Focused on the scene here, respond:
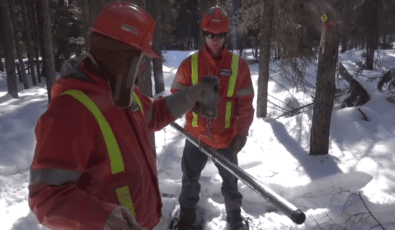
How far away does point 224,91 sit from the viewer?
2.79 metres

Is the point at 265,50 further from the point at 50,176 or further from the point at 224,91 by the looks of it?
the point at 50,176

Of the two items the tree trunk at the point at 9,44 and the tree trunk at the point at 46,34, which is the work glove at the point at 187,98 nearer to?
the tree trunk at the point at 46,34

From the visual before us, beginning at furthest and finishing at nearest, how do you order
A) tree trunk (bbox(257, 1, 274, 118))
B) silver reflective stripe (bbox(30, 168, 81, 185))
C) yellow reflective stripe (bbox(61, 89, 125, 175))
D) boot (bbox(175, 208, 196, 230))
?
tree trunk (bbox(257, 1, 274, 118)), boot (bbox(175, 208, 196, 230)), yellow reflective stripe (bbox(61, 89, 125, 175)), silver reflective stripe (bbox(30, 168, 81, 185))

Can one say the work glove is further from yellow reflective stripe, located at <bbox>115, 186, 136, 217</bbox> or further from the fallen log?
the fallen log

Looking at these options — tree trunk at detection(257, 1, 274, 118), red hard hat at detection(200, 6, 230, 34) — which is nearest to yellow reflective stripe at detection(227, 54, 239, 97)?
red hard hat at detection(200, 6, 230, 34)

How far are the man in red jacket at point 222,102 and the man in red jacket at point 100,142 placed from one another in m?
1.38

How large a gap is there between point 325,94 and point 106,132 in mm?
4266

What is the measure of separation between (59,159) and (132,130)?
383mm

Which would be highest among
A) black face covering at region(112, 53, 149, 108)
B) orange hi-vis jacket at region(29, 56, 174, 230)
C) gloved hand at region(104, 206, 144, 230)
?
black face covering at region(112, 53, 149, 108)

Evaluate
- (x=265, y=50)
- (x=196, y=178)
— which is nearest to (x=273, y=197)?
(x=196, y=178)

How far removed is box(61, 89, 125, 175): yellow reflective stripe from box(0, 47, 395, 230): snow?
213cm

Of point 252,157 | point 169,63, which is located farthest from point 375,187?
point 169,63

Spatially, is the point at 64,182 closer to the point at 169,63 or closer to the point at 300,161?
the point at 300,161

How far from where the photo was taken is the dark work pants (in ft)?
9.66
